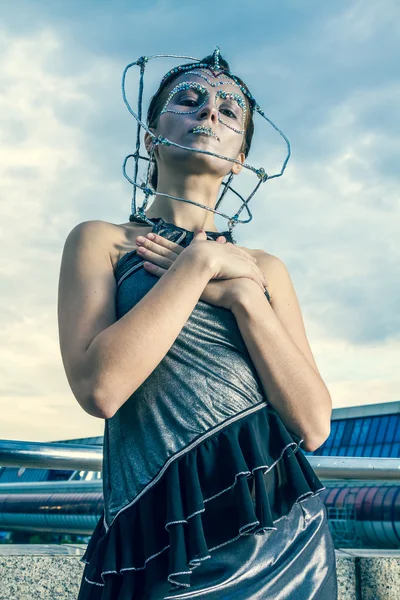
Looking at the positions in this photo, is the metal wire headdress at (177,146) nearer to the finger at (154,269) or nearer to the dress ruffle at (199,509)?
the finger at (154,269)

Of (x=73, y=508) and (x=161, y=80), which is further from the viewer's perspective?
(x=73, y=508)

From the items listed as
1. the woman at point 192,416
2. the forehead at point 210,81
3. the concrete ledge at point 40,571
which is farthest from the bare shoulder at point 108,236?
the concrete ledge at point 40,571

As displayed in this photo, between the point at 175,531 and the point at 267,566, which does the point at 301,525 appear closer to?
the point at 267,566

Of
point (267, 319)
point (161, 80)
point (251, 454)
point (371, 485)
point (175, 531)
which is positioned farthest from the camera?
point (371, 485)

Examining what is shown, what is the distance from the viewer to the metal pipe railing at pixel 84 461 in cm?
290

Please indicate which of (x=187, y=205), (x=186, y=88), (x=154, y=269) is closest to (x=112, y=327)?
(x=154, y=269)

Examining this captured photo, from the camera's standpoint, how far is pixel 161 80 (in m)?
2.61

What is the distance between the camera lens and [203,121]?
232cm

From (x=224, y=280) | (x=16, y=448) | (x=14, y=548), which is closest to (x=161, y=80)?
(x=224, y=280)

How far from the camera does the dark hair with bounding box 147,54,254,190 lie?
2547 mm

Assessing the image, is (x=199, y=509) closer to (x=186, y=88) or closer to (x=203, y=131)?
(x=203, y=131)

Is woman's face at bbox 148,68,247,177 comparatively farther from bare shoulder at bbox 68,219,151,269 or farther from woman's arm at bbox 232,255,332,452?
woman's arm at bbox 232,255,332,452

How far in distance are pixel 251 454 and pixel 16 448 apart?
1329mm

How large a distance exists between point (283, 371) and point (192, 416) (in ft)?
0.91
